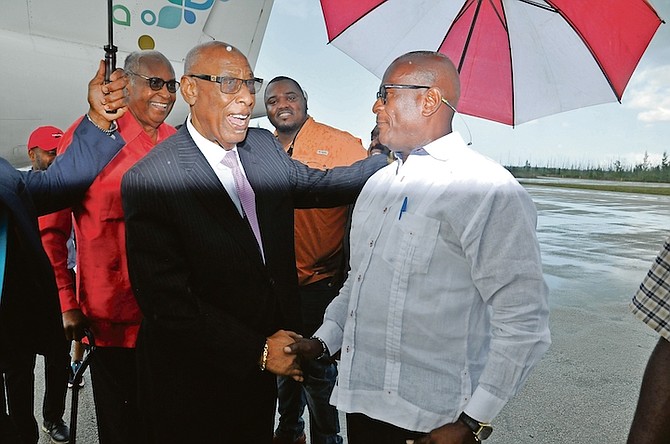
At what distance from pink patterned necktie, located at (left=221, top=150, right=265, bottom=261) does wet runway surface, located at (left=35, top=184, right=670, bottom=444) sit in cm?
191

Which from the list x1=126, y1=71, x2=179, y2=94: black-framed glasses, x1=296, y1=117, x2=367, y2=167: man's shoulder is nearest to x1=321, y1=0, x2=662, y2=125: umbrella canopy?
x1=296, y1=117, x2=367, y2=167: man's shoulder

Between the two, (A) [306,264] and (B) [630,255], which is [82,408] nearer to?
(A) [306,264]

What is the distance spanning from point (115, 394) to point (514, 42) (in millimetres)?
2723

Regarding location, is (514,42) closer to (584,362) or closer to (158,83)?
(158,83)

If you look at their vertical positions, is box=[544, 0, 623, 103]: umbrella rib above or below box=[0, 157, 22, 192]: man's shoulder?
above

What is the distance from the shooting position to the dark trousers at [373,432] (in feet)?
4.58

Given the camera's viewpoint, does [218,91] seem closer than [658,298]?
No

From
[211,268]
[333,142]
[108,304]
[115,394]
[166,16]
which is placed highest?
[166,16]

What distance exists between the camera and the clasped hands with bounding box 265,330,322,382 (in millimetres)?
1612

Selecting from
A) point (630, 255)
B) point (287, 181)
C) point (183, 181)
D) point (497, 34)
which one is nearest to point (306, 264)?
point (287, 181)

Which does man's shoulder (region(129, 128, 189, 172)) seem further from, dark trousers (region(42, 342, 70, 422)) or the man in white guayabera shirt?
dark trousers (region(42, 342, 70, 422))

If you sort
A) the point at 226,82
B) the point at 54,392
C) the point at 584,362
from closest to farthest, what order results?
the point at 226,82
the point at 54,392
the point at 584,362

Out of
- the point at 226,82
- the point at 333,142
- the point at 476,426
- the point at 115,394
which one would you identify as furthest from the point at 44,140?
the point at 476,426

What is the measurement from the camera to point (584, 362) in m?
3.76
